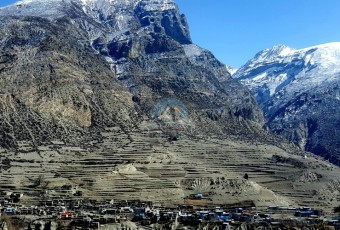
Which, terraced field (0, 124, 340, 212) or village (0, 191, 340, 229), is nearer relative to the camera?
village (0, 191, 340, 229)

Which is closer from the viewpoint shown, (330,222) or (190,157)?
(330,222)

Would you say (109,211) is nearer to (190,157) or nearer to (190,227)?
(190,227)

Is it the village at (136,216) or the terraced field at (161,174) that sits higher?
the terraced field at (161,174)

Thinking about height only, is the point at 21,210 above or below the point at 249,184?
below

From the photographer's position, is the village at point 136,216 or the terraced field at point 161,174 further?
the terraced field at point 161,174

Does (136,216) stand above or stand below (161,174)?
below

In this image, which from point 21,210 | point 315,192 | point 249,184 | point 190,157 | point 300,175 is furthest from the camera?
point 190,157

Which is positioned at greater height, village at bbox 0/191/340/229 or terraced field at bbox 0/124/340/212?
terraced field at bbox 0/124/340/212

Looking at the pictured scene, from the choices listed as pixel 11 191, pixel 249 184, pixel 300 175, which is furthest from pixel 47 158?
pixel 300 175
